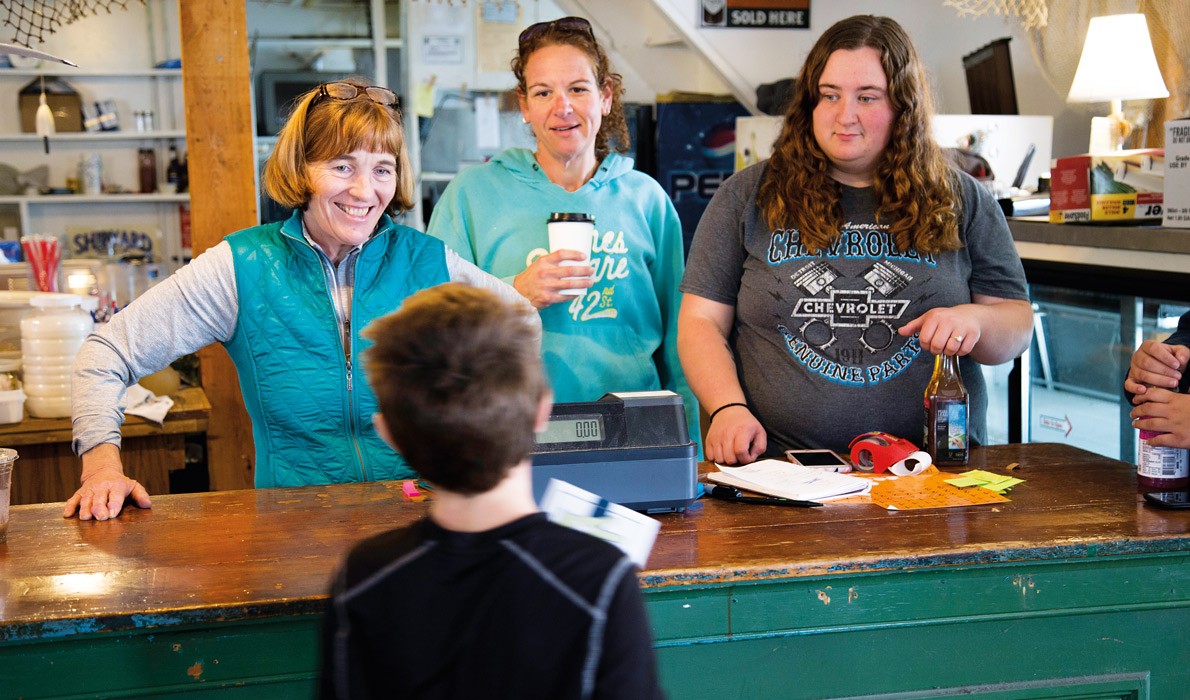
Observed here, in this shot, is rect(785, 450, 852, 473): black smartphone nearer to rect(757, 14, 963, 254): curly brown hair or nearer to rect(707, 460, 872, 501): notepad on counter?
rect(707, 460, 872, 501): notepad on counter

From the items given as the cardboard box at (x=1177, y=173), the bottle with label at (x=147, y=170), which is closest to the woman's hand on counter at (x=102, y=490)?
the cardboard box at (x=1177, y=173)

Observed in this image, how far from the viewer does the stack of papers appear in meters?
2.00

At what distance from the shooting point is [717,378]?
2295 millimetres

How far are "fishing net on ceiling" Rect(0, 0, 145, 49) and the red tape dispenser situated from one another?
2483 mm

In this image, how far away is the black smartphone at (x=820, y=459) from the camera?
2.11 metres

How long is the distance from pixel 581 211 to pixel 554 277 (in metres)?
0.39

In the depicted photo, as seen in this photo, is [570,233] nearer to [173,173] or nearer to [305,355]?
A: [305,355]

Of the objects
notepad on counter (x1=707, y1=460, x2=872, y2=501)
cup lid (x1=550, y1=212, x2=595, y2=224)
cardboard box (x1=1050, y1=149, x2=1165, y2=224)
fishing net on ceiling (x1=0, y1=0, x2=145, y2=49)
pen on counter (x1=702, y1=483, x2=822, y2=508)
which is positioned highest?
fishing net on ceiling (x1=0, y1=0, x2=145, y2=49)

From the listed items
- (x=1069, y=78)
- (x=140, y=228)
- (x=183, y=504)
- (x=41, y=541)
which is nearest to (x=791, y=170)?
(x=183, y=504)

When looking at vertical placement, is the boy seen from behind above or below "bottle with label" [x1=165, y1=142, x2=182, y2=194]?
below

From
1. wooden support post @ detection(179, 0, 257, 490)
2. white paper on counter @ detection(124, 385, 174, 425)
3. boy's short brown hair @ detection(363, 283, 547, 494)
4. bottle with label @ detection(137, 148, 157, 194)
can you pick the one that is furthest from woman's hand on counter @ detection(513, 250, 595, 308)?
bottle with label @ detection(137, 148, 157, 194)

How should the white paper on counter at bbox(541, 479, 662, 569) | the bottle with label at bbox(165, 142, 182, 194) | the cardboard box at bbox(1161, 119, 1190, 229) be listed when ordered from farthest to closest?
the bottle with label at bbox(165, 142, 182, 194), the cardboard box at bbox(1161, 119, 1190, 229), the white paper on counter at bbox(541, 479, 662, 569)

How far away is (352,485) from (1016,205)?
2.82 m

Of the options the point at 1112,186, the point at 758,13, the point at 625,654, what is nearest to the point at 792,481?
the point at 625,654
